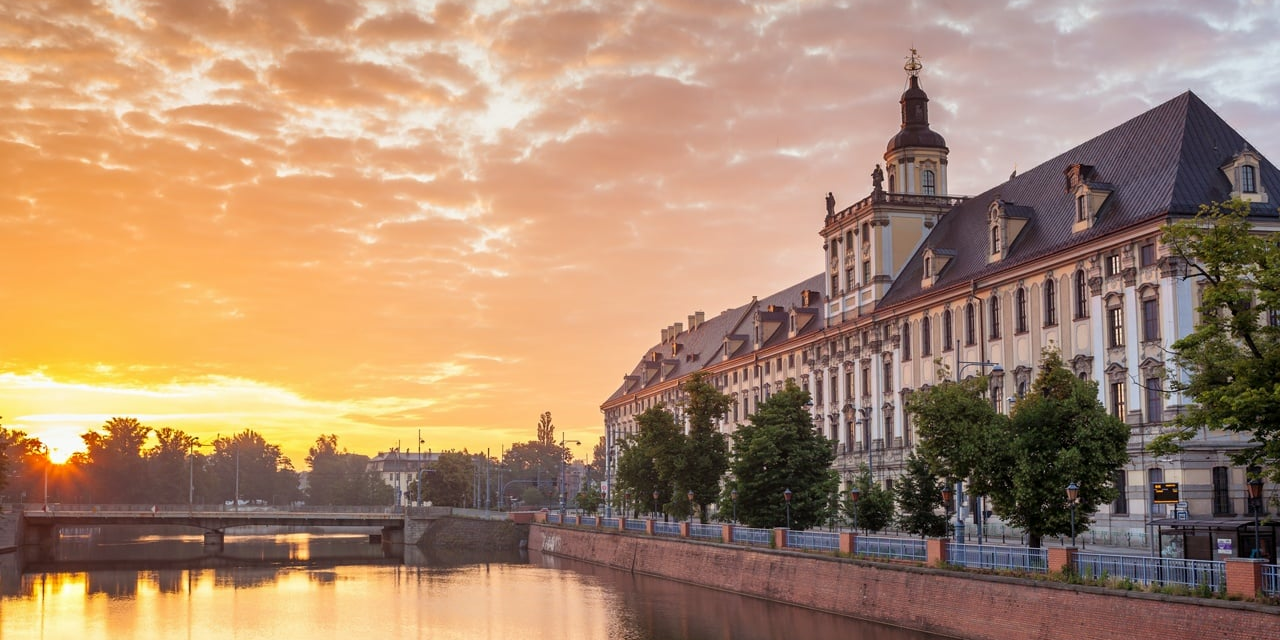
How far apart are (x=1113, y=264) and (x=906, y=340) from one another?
21445 mm

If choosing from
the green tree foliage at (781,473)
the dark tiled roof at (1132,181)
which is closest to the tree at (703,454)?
the green tree foliage at (781,473)

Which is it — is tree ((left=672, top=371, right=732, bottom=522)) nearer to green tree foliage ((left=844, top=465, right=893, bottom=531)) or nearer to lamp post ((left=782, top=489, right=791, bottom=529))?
lamp post ((left=782, top=489, right=791, bottom=529))

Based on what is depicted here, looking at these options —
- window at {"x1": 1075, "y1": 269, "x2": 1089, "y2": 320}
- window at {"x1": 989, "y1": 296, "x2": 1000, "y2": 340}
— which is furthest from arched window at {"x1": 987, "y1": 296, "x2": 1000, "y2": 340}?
window at {"x1": 1075, "y1": 269, "x2": 1089, "y2": 320}

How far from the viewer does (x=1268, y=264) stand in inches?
1382

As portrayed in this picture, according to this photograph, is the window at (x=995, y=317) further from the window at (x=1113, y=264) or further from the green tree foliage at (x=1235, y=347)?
the green tree foliage at (x=1235, y=347)

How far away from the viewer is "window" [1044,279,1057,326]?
61.5 meters

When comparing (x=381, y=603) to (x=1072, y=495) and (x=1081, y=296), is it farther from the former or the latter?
(x=1081, y=296)

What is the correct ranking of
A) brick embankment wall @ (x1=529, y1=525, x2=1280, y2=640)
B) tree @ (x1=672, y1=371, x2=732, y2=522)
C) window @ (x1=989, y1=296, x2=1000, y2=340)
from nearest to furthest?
1. brick embankment wall @ (x1=529, y1=525, x2=1280, y2=640)
2. window @ (x1=989, y1=296, x2=1000, y2=340)
3. tree @ (x1=672, y1=371, x2=732, y2=522)

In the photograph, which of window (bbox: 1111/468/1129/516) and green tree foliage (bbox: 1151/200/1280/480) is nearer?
green tree foliage (bbox: 1151/200/1280/480)

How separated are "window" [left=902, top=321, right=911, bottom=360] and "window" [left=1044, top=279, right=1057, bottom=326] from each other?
51.1ft

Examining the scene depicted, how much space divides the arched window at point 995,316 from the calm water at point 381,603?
20.1 m

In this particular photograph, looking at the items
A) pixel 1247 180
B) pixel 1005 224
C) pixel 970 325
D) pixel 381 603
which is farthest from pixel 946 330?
pixel 381 603

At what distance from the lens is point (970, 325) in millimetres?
69688

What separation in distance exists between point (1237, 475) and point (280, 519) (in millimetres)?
90800
